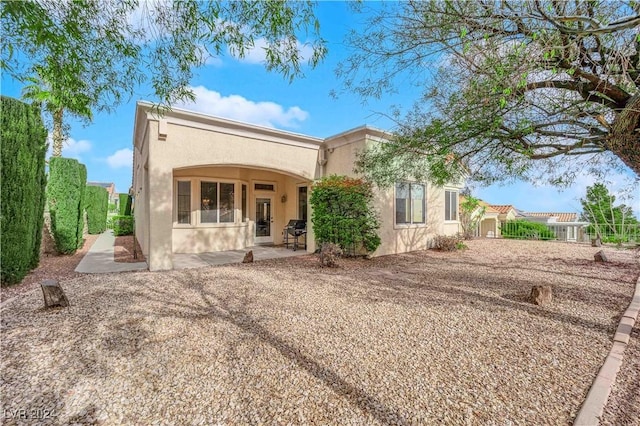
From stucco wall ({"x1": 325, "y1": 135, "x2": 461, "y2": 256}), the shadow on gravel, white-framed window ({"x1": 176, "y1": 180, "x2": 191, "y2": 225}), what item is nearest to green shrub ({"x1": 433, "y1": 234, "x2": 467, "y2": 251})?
stucco wall ({"x1": 325, "y1": 135, "x2": 461, "y2": 256})

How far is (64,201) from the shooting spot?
10688 mm

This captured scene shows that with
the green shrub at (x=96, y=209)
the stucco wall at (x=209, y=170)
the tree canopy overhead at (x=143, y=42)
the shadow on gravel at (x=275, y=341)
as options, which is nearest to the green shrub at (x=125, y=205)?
the green shrub at (x=96, y=209)

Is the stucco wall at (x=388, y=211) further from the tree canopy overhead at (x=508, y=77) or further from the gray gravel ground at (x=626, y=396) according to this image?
the gray gravel ground at (x=626, y=396)

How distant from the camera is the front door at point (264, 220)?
520 inches

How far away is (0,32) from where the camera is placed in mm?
2803

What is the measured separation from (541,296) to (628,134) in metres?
2.81

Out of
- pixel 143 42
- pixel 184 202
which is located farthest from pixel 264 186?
pixel 143 42

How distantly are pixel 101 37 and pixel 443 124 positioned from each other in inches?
206

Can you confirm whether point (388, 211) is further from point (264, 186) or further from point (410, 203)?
point (264, 186)

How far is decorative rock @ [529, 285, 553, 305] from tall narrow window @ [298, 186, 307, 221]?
29.5 ft

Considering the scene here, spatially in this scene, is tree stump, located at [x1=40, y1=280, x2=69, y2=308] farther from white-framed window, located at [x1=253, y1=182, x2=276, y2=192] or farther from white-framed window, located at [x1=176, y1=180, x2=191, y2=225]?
white-framed window, located at [x1=253, y1=182, x2=276, y2=192]

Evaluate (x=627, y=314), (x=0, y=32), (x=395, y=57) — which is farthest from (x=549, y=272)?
(x=0, y=32)

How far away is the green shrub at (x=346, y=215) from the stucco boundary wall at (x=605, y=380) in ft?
20.5

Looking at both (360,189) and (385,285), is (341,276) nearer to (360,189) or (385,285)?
(385,285)
